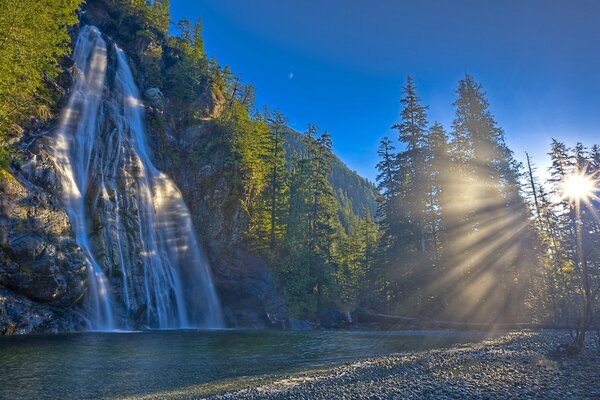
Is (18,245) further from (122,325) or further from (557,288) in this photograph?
(557,288)

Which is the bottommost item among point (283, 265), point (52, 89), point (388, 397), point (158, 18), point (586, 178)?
point (388, 397)

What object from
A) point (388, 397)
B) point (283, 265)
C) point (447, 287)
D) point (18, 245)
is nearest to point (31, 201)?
point (18, 245)

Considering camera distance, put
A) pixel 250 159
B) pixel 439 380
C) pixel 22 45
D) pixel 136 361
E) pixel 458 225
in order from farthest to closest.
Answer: pixel 250 159 < pixel 458 225 < pixel 22 45 < pixel 136 361 < pixel 439 380

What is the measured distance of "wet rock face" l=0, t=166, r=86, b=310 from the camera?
688 inches

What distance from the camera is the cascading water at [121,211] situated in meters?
23.0

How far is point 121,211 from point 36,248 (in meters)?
8.05

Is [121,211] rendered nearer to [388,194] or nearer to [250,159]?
[250,159]

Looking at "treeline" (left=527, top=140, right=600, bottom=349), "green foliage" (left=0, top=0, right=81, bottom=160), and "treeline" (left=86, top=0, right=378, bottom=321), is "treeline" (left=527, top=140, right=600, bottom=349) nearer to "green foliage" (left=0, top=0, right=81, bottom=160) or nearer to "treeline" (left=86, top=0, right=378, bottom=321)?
"treeline" (left=86, top=0, right=378, bottom=321)

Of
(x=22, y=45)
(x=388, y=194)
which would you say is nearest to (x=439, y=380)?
(x=22, y=45)

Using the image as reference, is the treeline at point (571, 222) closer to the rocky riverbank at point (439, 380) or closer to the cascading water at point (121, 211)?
the rocky riverbank at point (439, 380)

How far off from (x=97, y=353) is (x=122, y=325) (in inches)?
398

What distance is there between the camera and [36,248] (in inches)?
719

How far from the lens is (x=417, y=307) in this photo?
1142 inches

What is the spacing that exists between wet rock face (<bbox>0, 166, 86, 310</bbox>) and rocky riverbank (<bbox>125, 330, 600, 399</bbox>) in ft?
47.9
